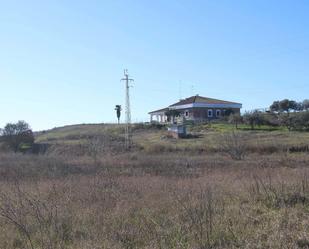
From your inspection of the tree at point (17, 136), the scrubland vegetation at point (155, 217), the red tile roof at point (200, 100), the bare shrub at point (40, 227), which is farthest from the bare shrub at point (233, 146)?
the red tile roof at point (200, 100)

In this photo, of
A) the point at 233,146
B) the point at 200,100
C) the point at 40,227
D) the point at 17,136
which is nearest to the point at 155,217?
the point at 40,227

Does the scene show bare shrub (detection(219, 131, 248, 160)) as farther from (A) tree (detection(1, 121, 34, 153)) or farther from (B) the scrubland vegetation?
(A) tree (detection(1, 121, 34, 153))

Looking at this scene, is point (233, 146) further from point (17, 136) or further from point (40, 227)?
point (40, 227)

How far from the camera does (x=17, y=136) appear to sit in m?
50.3

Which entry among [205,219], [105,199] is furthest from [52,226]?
[105,199]

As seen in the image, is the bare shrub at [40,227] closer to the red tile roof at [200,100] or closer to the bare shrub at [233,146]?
the bare shrub at [233,146]

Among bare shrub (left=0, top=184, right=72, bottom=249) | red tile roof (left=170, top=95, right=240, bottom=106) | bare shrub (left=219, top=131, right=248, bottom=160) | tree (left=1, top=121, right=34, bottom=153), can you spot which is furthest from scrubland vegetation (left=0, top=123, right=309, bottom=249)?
red tile roof (left=170, top=95, right=240, bottom=106)

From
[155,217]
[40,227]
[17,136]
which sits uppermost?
[17,136]

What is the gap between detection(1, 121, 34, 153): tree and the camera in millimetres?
49444

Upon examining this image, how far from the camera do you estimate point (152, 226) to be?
7.10 metres

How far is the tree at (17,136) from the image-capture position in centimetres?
4944

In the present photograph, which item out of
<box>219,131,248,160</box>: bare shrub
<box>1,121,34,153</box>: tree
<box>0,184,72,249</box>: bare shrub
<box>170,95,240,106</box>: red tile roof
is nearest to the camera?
<box>0,184,72,249</box>: bare shrub

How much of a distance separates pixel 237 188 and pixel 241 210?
2595 mm

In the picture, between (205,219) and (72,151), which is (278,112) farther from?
(205,219)
